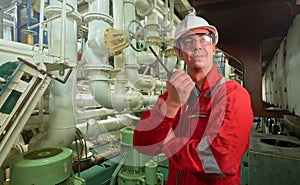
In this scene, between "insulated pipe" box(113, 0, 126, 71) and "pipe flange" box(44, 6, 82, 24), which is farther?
"insulated pipe" box(113, 0, 126, 71)

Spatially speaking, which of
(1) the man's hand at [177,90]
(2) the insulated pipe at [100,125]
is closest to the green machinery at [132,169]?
(2) the insulated pipe at [100,125]

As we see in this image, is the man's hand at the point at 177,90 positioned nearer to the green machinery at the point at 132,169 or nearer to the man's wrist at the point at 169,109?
the man's wrist at the point at 169,109

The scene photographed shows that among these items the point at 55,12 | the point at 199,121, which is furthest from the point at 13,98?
the point at 199,121

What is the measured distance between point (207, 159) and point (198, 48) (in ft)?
1.58

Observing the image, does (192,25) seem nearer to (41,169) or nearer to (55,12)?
(55,12)

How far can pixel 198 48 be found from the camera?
82cm

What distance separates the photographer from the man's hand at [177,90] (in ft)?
2.40

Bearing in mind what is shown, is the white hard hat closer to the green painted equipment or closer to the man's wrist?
the man's wrist

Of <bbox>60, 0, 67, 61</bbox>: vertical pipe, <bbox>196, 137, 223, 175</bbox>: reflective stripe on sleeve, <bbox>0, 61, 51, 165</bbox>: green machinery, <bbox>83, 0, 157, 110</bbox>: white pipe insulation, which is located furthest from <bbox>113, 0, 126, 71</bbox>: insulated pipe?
<bbox>196, 137, 223, 175</bbox>: reflective stripe on sleeve

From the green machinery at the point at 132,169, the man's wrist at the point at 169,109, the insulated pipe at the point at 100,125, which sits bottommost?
the green machinery at the point at 132,169

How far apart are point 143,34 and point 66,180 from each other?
3.90 feet

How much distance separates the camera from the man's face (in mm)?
820

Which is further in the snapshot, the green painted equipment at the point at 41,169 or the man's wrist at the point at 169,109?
the green painted equipment at the point at 41,169

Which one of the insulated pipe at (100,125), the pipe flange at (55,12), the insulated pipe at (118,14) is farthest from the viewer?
the insulated pipe at (100,125)
